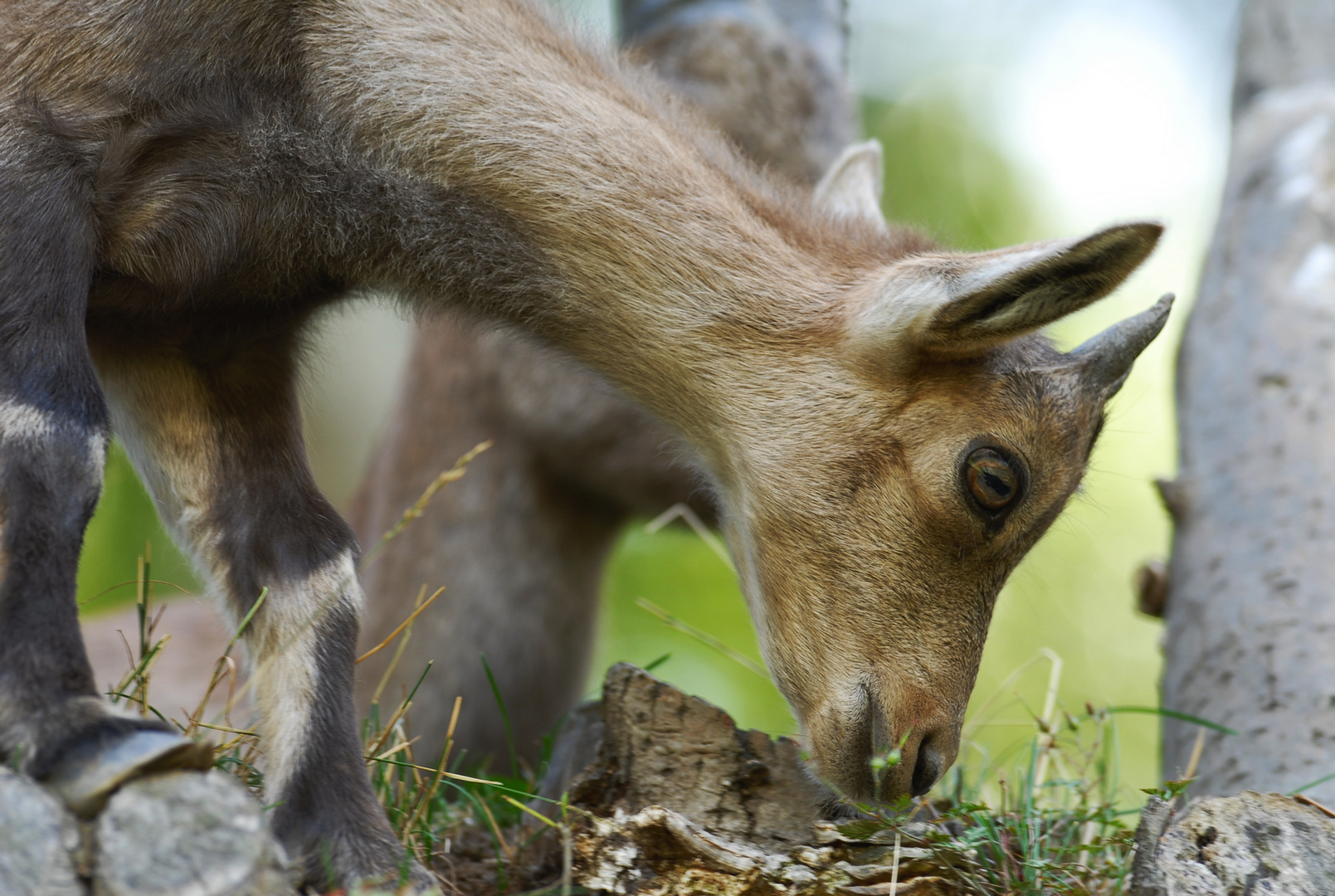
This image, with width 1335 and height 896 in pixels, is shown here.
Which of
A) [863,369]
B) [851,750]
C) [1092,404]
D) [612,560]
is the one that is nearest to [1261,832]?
[851,750]

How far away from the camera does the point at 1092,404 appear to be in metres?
4.08

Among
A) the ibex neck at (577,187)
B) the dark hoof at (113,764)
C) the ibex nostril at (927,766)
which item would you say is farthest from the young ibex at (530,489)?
the dark hoof at (113,764)

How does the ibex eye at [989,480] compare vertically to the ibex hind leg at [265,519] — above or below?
above

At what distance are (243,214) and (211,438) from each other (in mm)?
815

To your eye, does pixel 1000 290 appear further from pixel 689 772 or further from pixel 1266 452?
pixel 1266 452

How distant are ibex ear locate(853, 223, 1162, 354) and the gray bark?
2.06 m

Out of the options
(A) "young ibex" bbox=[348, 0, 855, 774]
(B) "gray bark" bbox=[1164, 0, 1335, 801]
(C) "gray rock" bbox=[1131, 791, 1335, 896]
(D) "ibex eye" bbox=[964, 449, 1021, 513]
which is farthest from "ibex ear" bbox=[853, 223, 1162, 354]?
(A) "young ibex" bbox=[348, 0, 855, 774]

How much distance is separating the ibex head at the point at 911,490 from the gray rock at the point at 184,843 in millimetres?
1931

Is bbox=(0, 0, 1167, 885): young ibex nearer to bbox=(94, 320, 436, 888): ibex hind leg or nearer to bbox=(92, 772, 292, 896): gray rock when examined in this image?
bbox=(94, 320, 436, 888): ibex hind leg

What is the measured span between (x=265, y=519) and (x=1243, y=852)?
124 inches

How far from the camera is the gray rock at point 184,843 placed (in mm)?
2400

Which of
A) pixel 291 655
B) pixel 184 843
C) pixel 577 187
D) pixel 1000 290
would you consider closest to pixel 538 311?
pixel 577 187

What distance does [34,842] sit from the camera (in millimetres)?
2418

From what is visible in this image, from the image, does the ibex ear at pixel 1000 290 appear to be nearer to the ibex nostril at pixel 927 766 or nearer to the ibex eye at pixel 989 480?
the ibex eye at pixel 989 480
